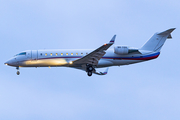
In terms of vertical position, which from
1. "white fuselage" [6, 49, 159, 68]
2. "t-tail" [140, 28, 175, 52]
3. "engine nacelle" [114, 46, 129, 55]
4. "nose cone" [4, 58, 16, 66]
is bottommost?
"nose cone" [4, 58, 16, 66]

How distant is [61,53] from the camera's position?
106ft

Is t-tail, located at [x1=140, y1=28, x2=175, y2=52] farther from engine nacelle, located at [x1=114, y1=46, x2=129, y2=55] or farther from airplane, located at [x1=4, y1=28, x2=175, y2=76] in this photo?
engine nacelle, located at [x1=114, y1=46, x2=129, y2=55]

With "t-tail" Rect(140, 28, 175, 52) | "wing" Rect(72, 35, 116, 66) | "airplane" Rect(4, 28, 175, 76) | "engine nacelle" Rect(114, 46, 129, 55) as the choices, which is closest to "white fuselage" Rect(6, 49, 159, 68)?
"airplane" Rect(4, 28, 175, 76)

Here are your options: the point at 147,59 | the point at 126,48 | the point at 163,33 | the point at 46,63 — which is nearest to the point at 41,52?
the point at 46,63

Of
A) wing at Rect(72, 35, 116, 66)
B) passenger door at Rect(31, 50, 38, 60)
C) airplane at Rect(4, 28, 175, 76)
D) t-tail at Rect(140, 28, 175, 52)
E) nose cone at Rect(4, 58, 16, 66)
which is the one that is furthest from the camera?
t-tail at Rect(140, 28, 175, 52)

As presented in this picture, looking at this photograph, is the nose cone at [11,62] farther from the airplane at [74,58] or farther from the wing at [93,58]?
the wing at [93,58]

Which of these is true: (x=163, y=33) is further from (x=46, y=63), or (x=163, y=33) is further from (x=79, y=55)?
(x=46, y=63)

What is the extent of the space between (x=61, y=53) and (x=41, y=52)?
2.43 meters

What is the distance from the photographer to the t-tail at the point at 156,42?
33.8 metres

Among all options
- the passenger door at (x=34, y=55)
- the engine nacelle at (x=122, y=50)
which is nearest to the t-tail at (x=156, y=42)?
the engine nacelle at (x=122, y=50)

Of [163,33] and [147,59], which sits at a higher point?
[163,33]

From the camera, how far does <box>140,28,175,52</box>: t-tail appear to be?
111 feet

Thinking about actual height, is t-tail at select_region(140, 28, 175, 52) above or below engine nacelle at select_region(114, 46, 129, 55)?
above

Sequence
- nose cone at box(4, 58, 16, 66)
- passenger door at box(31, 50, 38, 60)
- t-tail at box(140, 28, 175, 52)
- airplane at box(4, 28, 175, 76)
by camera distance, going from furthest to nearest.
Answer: t-tail at box(140, 28, 175, 52), nose cone at box(4, 58, 16, 66), passenger door at box(31, 50, 38, 60), airplane at box(4, 28, 175, 76)
